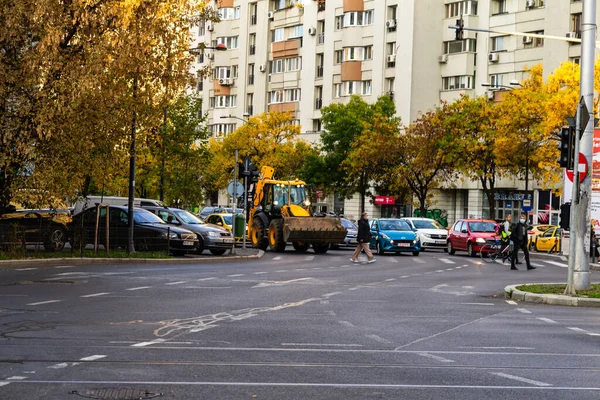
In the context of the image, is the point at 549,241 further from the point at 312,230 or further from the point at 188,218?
the point at 188,218

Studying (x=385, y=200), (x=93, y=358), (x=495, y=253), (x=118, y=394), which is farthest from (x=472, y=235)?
(x=118, y=394)

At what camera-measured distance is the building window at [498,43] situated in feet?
246

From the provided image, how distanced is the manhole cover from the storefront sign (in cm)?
6962

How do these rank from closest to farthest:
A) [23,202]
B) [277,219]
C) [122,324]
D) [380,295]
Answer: [122,324], [380,295], [23,202], [277,219]

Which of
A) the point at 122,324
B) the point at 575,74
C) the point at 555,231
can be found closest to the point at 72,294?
the point at 122,324

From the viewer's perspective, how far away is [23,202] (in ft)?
102

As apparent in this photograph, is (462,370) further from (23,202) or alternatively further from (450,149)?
(450,149)

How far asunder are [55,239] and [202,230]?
7.38 m

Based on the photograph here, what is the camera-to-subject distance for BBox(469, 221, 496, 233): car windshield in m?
46.4

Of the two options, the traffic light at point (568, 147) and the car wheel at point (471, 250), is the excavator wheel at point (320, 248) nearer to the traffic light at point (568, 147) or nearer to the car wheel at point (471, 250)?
the car wheel at point (471, 250)

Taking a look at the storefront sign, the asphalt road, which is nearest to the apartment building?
the storefront sign

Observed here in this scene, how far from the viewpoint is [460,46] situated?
78.6m

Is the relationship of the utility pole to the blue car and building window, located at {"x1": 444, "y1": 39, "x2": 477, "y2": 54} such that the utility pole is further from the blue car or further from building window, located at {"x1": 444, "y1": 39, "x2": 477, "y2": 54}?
building window, located at {"x1": 444, "y1": 39, "x2": 477, "y2": 54}

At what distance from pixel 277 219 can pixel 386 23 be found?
39847 millimetres
